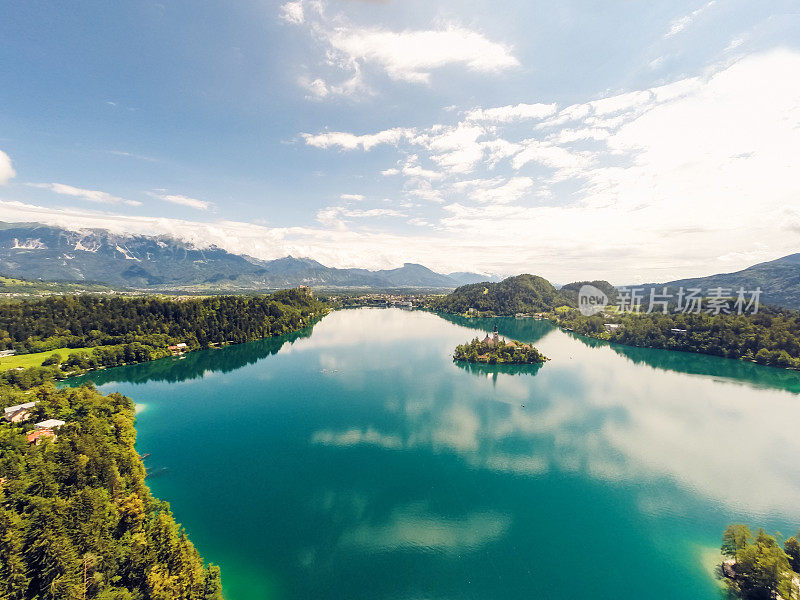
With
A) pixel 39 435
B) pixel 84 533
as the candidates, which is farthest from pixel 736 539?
pixel 39 435

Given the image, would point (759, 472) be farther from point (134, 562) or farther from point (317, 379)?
point (317, 379)

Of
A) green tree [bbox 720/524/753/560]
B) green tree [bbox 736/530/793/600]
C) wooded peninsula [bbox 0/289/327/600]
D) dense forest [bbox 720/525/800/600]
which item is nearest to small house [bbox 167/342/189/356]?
wooded peninsula [bbox 0/289/327/600]

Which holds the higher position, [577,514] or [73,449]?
[73,449]

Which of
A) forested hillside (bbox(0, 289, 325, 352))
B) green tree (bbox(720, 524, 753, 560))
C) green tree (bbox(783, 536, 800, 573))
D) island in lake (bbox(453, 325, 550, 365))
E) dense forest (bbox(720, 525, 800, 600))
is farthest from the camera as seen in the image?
island in lake (bbox(453, 325, 550, 365))

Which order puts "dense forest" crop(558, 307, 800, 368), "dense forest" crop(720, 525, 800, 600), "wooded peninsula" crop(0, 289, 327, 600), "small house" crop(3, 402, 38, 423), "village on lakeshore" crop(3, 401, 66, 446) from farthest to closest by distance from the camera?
"dense forest" crop(558, 307, 800, 368) < "small house" crop(3, 402, 38, 423) < "village on lakeshore" crop(3, 401, 66, 446) < "dense forest" crop(720, 525, 800, 600) < "wooded peninsula" crop(0, 289, 327, 600)

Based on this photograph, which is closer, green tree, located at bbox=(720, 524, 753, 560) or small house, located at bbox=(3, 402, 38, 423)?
green tree, located at bbox=(720, 524, 753, 560)

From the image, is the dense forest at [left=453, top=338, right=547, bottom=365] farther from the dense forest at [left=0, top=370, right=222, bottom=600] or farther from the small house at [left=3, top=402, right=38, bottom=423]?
the small house at [left=3, top=402, right=38, bottom=423]

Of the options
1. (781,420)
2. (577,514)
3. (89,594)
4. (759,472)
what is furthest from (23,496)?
(781,420)
